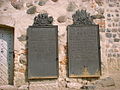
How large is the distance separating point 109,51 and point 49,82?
1860mm

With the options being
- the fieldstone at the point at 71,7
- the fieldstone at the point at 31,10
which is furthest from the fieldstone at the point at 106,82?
the fieldstone at the point at 31,10

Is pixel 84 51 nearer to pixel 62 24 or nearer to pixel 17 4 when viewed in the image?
pixel 62 24

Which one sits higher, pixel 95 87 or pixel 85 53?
pixel 85 53

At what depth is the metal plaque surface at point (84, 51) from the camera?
22.9 ft

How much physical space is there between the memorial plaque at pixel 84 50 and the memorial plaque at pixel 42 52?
0.43 meters

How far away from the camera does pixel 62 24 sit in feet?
23.6

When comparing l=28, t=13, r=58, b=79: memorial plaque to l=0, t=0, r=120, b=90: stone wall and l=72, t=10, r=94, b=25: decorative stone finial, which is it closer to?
l=0, t=0, r=120, b=90: stone wall

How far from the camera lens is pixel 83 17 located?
23.8ft

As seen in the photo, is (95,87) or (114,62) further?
(114,62)

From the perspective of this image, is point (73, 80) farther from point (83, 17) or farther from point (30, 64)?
point (83, 17)

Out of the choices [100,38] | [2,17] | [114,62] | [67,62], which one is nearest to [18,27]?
[2,17]

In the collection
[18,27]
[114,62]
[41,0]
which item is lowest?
[114,62]

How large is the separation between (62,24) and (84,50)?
3.04ft

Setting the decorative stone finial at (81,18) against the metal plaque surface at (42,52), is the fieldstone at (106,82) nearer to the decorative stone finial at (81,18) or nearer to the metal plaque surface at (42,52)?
the metal plaque surface at (42,52)
